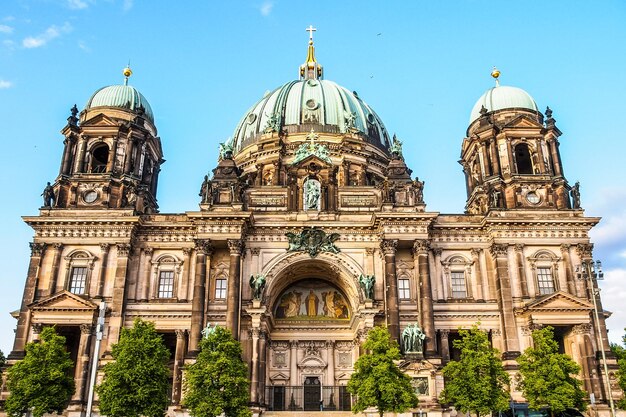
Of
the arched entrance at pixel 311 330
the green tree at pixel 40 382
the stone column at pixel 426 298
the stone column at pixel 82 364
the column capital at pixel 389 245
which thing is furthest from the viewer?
the arched entrance at pixel 311 330

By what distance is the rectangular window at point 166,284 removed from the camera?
1695 inches

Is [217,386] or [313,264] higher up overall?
[313,264]

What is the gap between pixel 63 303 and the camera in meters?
40.5

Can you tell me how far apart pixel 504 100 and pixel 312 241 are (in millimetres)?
20492

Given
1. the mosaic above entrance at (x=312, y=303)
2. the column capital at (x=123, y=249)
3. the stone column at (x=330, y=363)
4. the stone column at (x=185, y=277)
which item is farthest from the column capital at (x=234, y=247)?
the stone column at (x=330, y=363)

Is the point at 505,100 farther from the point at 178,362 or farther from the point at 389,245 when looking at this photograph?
the point at 178,362

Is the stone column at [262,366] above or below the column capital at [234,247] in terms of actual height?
below

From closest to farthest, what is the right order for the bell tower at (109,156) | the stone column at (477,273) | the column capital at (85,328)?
the column capital at (85,328) → the stone column at (477,273) → the bell tower at (109,156)

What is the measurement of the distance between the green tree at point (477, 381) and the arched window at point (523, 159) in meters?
19.5

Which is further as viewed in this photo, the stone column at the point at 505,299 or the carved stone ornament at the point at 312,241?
the carved stone ornament at the point at 312,241

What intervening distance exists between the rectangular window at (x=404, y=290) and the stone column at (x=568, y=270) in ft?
36.8

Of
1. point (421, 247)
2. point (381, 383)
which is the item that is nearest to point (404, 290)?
point (421, 247)

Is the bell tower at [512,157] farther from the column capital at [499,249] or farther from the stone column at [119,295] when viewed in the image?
the stone column at [119,295]

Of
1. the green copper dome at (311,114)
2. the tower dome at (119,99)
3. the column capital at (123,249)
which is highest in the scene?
the green copper dome at (311,114)
